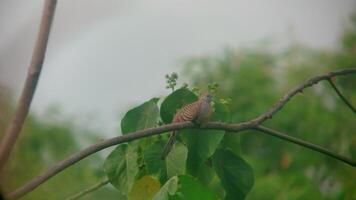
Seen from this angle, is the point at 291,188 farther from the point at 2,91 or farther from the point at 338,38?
the point at 2,91

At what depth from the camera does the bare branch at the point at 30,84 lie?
54cm

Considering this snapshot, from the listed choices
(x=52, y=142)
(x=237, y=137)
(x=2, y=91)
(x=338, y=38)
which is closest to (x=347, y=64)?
(x=338, y=38)

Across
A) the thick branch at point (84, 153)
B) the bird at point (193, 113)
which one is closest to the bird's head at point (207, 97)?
the bird at point (193, 113)

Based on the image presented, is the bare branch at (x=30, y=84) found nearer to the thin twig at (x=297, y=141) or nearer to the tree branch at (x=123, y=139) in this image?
the tree branch at (x=123, y=139)

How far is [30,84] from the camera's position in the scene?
604mm

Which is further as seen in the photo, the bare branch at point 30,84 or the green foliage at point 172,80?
the green foliage at point 172,80

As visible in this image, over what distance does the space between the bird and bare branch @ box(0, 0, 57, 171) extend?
17cm

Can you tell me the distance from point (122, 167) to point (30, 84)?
189mm

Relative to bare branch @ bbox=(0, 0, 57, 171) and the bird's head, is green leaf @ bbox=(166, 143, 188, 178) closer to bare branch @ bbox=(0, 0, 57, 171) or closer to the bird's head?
the bird's head

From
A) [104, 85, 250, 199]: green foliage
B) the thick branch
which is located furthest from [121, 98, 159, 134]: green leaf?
the thick branch

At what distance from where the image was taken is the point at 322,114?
14.8ft

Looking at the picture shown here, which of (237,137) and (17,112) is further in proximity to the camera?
(237,137)

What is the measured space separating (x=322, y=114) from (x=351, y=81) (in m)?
0.42

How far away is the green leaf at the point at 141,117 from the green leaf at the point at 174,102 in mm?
12
